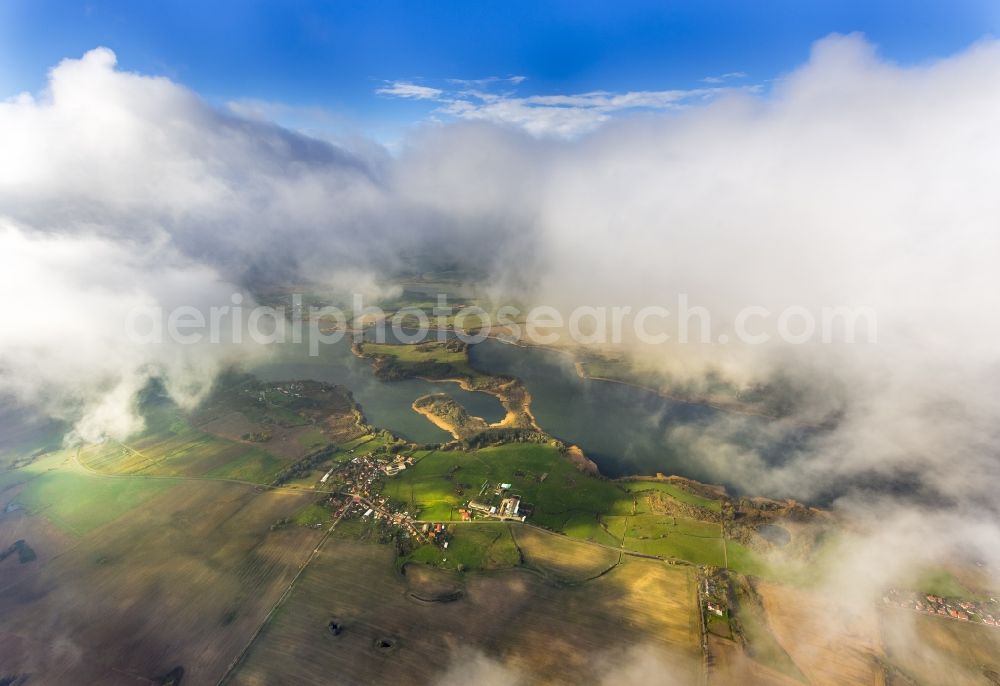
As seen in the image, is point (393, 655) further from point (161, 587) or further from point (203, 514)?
point (203, 514)

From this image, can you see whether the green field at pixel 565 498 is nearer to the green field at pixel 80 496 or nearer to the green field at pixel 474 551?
the green field at pixel 474 551

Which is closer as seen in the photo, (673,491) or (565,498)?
(565,498)

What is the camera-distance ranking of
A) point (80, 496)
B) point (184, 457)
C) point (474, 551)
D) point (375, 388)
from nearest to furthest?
point (474, 551)
point (80, 496)
point (184, 457)
point (375, 388)

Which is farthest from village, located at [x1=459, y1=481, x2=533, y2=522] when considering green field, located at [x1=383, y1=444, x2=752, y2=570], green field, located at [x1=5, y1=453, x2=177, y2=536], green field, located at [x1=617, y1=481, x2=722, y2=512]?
green field, located at [x1=5, y1=453, x2=177, y2=536]

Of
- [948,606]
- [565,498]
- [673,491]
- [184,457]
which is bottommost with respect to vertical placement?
[948,606]

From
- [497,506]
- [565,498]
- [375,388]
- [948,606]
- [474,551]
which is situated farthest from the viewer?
[375,388]

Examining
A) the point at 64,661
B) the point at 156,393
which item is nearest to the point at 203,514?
the point at 64,661

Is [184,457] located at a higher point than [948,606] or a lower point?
higher

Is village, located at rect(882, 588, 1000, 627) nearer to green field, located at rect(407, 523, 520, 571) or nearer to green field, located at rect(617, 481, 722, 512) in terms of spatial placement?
green field, located at rect(617, 481, 722, 512)

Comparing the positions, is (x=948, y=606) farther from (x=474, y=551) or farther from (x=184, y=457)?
(x=184, y=457)

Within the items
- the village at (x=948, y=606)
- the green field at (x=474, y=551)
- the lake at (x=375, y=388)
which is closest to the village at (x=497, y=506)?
the green field at (x=474, y=551)

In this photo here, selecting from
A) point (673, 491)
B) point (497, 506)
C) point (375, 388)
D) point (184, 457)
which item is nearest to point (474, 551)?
point (497, 506)
